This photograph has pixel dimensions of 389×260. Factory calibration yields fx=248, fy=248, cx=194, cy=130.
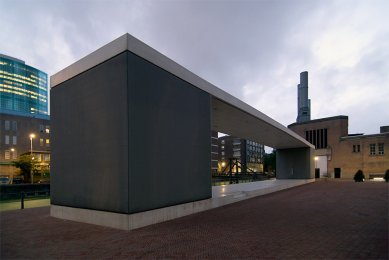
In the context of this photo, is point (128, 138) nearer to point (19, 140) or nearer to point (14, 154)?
point (14, 154)

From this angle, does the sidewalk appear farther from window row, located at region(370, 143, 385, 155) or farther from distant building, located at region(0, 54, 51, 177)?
window row, located at region(370, 143, 385, 155)

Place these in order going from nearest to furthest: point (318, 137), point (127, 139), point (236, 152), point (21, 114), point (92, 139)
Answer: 1. point (127, 139)
2. point (92, 139)
3. point (318, 137)
4. point (21, 114)
5. point (236, 152)

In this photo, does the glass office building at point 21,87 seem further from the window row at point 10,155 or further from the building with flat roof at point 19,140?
the window row at point 10,155

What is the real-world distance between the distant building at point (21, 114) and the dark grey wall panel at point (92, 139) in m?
51.2

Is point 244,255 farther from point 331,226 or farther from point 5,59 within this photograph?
point 5,59

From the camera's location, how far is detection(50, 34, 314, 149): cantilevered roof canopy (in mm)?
8508

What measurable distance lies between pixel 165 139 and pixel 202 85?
12.3ft

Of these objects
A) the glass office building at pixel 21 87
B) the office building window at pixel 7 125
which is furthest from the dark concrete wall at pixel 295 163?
the glass office building at pixel 21 87

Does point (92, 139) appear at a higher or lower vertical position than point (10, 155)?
higher

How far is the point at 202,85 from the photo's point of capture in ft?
38.5

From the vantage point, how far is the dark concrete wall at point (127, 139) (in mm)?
8039

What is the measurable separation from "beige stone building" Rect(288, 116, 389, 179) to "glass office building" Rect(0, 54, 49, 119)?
10937 centimetres

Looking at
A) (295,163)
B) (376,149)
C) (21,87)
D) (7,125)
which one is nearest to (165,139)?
(295,163)

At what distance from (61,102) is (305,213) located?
11.5 metres
